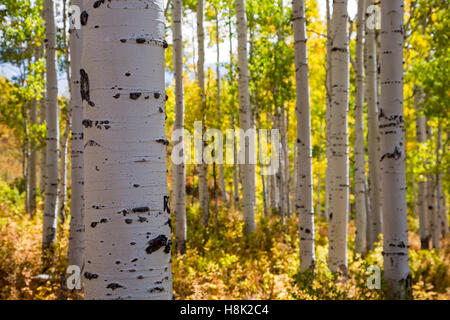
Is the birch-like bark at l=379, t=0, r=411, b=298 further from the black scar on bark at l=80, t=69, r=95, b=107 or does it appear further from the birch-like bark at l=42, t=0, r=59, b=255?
the birch-like bark at l=42, t=0, r=59, b=255

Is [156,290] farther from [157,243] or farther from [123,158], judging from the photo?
[123,158]

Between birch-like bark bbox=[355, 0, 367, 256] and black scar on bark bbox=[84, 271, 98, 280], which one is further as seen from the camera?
birch-like bark bbox=[355, 0, 367, 256]

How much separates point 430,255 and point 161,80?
10109mm

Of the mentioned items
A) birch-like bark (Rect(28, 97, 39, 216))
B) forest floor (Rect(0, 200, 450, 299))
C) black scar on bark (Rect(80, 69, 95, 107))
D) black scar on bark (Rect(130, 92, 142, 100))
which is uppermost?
black scar on bark (Rect(80, 69, 95, 107))

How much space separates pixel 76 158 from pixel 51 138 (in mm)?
1992

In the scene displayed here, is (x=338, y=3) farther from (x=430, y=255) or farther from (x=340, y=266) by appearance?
(x=430, y=255)

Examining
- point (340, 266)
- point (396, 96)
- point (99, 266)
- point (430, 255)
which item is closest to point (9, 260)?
point (340, 266)

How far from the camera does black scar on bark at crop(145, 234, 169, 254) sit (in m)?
1.54

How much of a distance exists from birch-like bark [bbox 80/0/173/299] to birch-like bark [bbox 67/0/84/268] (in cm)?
369

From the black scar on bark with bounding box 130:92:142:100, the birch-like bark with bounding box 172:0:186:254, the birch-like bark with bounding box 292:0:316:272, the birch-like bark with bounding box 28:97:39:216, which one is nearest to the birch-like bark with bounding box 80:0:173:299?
the black scar on bark with bounding box 130:92:142:100

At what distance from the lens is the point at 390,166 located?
15.6ft

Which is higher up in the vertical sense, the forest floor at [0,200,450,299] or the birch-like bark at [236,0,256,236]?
the birch-like bark at [236,0,256,236]
